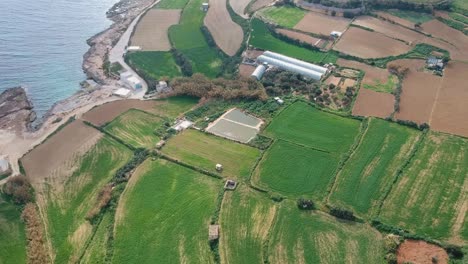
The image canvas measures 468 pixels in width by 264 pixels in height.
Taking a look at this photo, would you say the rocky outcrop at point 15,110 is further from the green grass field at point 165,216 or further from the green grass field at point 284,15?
the green grass field at point 284,15

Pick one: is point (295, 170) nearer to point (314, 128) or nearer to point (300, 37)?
point (314, 128)

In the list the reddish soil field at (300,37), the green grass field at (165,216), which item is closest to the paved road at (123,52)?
the green grass field at (165,216)

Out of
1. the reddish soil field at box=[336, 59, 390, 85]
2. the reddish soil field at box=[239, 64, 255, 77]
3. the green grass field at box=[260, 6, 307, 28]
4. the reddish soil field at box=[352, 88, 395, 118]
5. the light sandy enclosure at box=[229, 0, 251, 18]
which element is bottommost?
the reddish soil field at box=[352, 88, 395, 118]

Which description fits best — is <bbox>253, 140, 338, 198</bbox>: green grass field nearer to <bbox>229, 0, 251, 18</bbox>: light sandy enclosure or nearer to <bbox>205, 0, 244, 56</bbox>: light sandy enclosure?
<bbox>205, 0, 244, 56</bbox>: light sandy enclosure

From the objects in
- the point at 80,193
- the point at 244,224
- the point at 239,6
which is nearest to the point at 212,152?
the point at 244,224

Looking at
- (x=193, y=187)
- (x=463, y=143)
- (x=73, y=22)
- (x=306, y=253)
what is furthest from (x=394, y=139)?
(x=73, y=22)

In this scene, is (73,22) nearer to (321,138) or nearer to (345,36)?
(345,36)

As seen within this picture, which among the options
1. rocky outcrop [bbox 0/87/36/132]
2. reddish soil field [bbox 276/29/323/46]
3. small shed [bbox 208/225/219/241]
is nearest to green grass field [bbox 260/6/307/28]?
reddish soil field [bbox 276/29/323/46]
